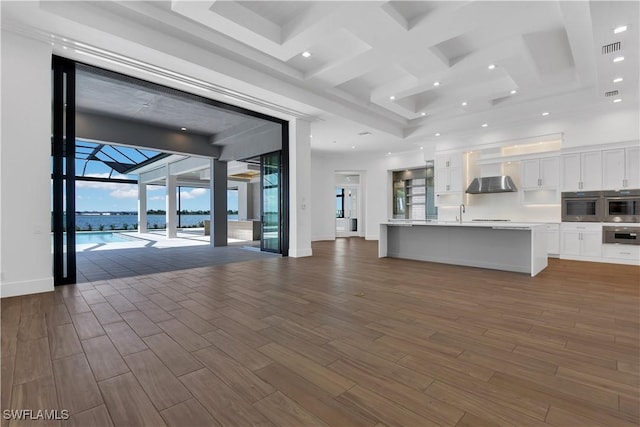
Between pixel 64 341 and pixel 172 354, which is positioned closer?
pixel 172 354

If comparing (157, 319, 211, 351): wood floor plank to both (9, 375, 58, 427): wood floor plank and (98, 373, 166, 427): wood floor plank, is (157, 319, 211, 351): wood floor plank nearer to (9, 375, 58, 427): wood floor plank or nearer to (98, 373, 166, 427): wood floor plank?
(98, 373, 166, 427): wood floor plank

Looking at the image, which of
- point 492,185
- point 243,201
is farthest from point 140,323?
point 243,201

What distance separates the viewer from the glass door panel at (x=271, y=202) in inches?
277

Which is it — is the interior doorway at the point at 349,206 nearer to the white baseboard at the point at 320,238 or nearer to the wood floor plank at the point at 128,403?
the white baseboard at the point at 320,238

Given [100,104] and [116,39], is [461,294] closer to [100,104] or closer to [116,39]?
[116,39]

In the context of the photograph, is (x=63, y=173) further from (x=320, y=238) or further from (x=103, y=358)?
(x=320, y=238)

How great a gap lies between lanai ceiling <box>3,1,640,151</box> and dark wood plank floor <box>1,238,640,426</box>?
3232 mm

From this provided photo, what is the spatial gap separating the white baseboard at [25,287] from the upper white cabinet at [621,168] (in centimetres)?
972

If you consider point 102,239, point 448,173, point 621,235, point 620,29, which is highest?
point 620,29

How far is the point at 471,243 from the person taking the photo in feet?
17.4

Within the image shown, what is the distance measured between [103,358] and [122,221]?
76.4 feet

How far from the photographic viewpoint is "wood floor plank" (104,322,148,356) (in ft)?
6.55

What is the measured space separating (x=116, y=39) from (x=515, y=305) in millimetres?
5571

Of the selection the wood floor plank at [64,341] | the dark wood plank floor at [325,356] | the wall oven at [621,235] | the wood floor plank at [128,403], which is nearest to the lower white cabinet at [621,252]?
the wall oven at [621,235]
